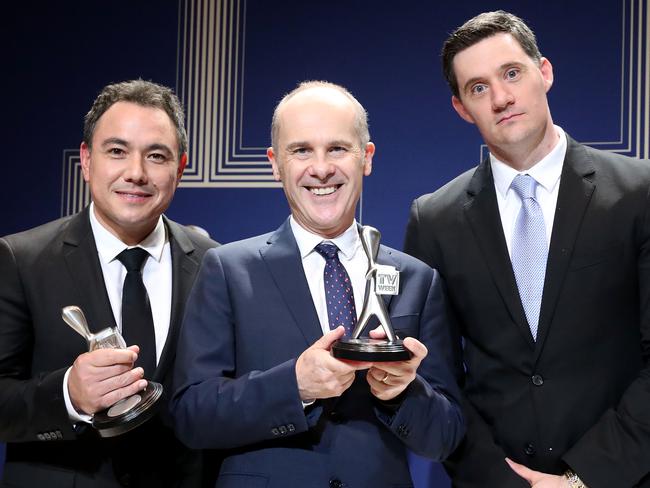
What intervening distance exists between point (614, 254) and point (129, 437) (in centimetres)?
137

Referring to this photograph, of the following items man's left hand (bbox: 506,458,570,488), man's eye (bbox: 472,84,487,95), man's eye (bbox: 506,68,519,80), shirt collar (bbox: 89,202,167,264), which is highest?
man's eye (bbox: 506,68,519,80)

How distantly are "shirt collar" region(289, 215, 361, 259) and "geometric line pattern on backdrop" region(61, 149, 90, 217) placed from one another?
1.90m

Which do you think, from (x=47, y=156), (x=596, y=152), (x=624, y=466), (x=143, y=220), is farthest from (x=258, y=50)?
(x=624, y=466)

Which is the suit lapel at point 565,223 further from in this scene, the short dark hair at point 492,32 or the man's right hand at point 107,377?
the man's right hand at point 107,377

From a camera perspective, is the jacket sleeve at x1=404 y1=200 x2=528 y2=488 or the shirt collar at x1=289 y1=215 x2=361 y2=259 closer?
the shirt collar at x1=289 y1=215 x2=361 y2=259

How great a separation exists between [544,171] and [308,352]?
1.00 metres

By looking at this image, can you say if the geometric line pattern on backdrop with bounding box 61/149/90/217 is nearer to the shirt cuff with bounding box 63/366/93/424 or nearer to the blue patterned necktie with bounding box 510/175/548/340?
the shirt cuff with bounding box 63/366/93/424

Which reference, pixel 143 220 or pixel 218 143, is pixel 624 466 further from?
pixel 218 143

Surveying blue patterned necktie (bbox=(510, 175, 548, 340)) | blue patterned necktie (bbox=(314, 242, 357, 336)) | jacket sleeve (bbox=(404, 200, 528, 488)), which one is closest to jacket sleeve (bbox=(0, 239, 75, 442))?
A: blue patterned necktie (bbox=(314, 242, 357, 336))

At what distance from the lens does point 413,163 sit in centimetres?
330

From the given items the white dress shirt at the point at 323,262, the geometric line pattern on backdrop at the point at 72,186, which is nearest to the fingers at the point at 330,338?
the white dress shirt at the point at 323,262

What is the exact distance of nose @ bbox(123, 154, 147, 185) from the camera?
229 cm

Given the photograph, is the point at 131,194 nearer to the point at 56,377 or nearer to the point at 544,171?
the point at 56,377

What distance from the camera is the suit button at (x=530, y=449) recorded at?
2172 mm
